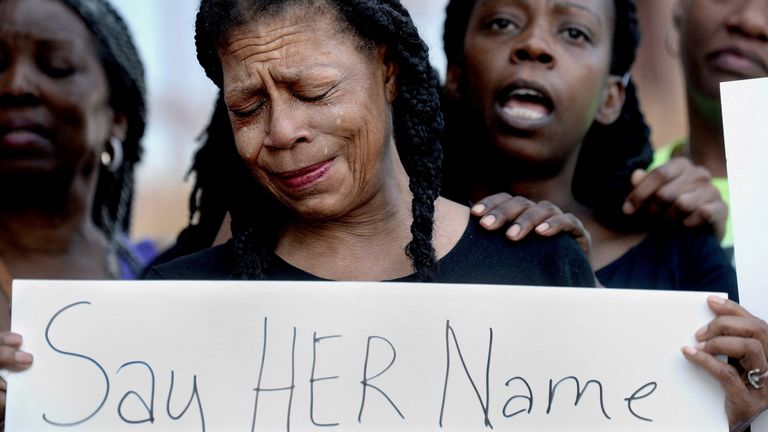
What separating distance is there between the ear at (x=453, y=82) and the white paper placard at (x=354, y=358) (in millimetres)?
1115

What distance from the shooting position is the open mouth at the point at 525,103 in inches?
116

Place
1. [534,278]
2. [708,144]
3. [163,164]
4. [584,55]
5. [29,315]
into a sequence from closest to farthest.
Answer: [29,315], [534,278], [584,55], [708,144], [163,164]

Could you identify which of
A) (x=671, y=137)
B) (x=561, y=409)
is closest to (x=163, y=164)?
(x=671, y=137)

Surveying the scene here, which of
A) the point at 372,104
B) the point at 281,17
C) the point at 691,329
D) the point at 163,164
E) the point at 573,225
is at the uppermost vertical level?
the point at 163,164

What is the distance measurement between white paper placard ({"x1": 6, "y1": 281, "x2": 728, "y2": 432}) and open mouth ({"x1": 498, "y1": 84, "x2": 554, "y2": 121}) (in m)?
0.91

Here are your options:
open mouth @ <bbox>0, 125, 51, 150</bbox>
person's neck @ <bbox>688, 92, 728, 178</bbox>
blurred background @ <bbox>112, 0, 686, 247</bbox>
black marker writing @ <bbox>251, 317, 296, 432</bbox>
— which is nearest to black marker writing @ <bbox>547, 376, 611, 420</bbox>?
black marker writing @ <bbox>251, 317, 296, 432</bbox>

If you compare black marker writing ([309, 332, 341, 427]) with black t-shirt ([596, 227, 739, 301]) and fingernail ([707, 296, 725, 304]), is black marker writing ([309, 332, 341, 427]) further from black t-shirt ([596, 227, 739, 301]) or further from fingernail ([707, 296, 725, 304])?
black t-shirt ([596, 227, 739, 301])

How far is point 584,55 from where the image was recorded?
3.01m

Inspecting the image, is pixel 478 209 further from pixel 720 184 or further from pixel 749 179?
pixel 720 184

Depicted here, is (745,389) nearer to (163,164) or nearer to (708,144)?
(708,144)

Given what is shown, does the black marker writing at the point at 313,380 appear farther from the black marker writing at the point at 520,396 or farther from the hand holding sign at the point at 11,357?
the hand holding sign at the point at 11,357

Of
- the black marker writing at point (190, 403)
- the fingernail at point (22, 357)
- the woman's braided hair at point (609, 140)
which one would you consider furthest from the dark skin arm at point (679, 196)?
the fingernail at point (22, 357)

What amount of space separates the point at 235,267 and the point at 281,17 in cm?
49

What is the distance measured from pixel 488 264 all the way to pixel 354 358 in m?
0.32
